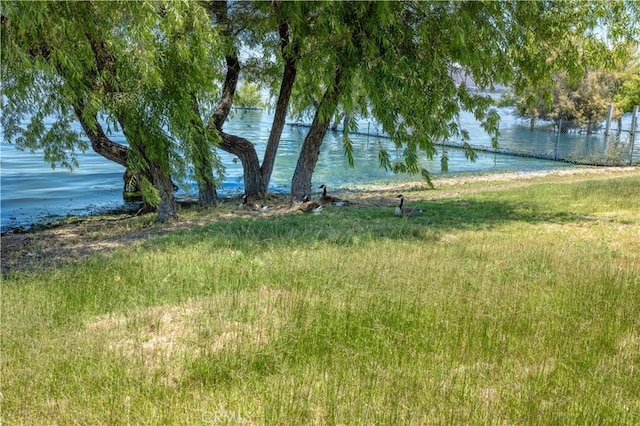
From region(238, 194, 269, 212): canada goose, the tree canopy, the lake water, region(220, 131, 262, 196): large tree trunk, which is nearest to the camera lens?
the tree canopy

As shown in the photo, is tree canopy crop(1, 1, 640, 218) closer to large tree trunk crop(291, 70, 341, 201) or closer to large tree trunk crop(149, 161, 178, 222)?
large tree trunk crop(149, 161, 178, 222)

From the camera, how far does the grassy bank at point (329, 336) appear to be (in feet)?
10.5

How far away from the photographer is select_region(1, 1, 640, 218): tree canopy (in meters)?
8.08

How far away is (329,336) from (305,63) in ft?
23.6

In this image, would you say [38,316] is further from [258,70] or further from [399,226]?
[258,70]

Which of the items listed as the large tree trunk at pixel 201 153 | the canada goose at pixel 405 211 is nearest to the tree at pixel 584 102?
the canada goose at pixel 405 211

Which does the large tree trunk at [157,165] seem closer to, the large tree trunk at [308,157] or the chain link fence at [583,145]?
the large tree trunk at [308,157]

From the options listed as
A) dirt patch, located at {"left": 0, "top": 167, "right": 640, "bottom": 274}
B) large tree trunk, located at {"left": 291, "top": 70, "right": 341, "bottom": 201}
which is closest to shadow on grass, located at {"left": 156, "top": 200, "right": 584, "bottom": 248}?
dirt patch, located at {"left": 0, "top": 167, "right": 640, "bottom": 274}

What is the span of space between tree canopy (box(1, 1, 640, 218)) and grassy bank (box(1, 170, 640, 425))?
3104 millimetres

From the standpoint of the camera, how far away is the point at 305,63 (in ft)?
33.6

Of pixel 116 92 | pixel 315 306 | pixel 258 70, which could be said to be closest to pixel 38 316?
pixel 315 306

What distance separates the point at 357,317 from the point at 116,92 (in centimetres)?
746

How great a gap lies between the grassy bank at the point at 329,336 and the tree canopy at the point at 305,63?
122 inches

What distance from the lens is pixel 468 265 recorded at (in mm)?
6254
